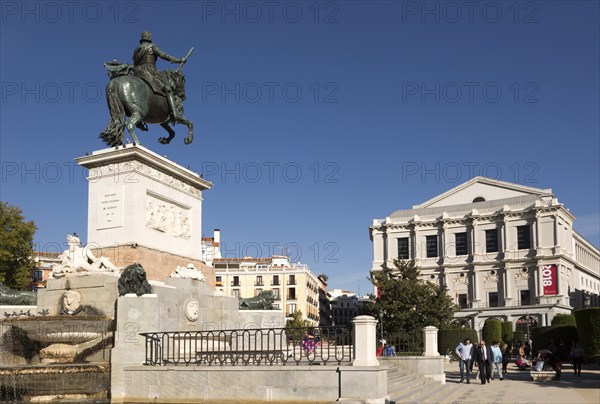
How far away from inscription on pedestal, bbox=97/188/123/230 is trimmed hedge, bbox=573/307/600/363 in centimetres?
1844

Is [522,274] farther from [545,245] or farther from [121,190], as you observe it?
[121,190]

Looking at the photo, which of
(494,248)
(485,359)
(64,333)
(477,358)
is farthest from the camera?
(494,248)

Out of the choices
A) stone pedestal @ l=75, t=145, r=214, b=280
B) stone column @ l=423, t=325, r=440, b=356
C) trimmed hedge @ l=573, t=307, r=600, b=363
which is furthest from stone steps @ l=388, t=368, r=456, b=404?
trimmed hedge @ l=573, t=307, r=600, b=363

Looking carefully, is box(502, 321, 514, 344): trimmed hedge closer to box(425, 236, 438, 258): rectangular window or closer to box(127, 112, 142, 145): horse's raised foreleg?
box(425, 236, 438, 258): rectangular window

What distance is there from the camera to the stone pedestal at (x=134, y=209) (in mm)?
17688

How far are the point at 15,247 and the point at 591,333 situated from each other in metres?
40.2

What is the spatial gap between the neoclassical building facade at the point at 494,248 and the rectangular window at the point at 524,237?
0.39ft

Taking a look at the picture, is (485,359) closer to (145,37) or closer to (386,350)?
(386,350)

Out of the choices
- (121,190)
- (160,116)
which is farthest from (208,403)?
(160,116)

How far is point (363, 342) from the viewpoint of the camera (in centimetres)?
1298

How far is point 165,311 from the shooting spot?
1708cm

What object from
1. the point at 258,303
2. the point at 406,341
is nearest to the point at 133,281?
the point at 258,303

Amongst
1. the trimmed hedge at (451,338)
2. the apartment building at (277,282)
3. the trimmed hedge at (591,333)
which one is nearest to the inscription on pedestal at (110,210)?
the trimmed hedge at (591,333)

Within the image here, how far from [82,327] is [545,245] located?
251 feet
